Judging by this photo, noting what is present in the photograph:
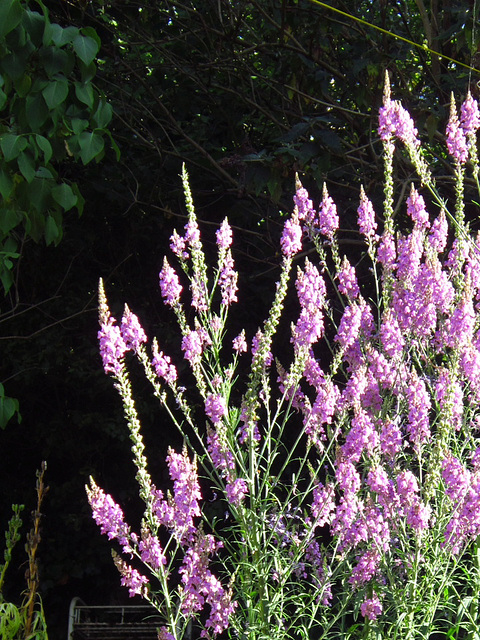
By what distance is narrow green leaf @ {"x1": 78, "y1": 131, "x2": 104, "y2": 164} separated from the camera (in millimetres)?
2847

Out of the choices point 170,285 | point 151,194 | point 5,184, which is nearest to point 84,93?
point 5,184

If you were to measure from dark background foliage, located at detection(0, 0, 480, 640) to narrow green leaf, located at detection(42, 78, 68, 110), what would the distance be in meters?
1.49

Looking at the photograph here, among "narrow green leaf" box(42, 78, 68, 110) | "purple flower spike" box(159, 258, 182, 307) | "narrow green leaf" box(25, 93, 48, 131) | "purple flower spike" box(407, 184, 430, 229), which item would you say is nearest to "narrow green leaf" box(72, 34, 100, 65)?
"narrow green leaf" box(42, 78, 68, 110)

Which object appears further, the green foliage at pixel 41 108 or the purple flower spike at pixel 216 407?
the green foliage at pixel 41 108

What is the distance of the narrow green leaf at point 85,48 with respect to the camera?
8.81 ft

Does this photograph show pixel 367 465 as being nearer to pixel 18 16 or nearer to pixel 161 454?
pixel 18 16

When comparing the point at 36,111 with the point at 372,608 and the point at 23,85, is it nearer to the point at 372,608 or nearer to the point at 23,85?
the point at 23,85

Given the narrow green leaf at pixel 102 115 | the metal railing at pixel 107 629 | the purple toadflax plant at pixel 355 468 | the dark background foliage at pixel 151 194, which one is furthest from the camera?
the dark background foliage at pixel 151 194

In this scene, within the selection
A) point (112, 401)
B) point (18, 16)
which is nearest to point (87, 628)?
point (112, 401)

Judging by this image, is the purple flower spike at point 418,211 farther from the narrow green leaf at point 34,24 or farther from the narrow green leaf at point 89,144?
the narrow green leaf at point 34,24

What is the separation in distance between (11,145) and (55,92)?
209 mm

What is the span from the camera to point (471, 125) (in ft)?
8.67

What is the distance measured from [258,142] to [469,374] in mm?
3014

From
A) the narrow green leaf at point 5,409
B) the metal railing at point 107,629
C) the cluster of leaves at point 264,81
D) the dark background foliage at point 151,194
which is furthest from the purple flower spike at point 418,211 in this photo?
the metal railing at point 107,629
